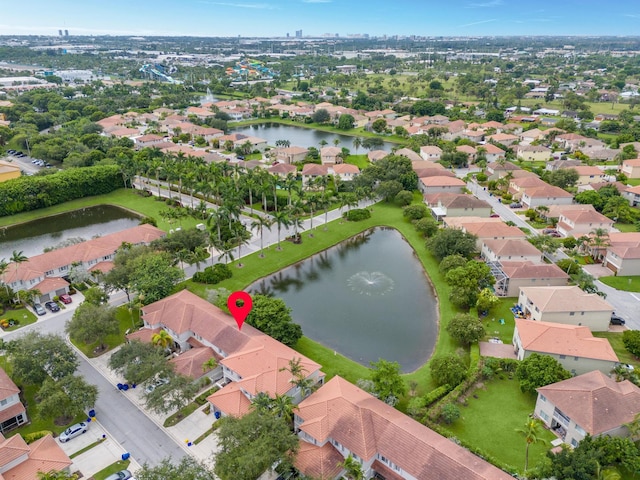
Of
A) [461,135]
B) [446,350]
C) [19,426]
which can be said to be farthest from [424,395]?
[461,135]

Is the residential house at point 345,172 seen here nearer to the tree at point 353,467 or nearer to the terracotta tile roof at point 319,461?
the terracotta tile roof at point 319,461

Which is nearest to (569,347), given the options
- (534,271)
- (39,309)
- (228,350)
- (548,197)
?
(534,271)

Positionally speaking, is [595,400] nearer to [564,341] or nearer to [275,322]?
[564,341]

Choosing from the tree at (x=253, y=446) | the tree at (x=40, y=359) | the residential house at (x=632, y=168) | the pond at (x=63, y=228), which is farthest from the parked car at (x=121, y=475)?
the residential house at (x=632, y=168)

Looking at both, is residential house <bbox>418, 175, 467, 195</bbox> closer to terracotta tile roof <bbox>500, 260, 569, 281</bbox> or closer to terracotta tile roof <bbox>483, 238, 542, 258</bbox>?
terracotta tile roof <bbox>483, 238, 542, 258</bbox>

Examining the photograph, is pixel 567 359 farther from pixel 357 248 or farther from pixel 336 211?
pixel 336 211
